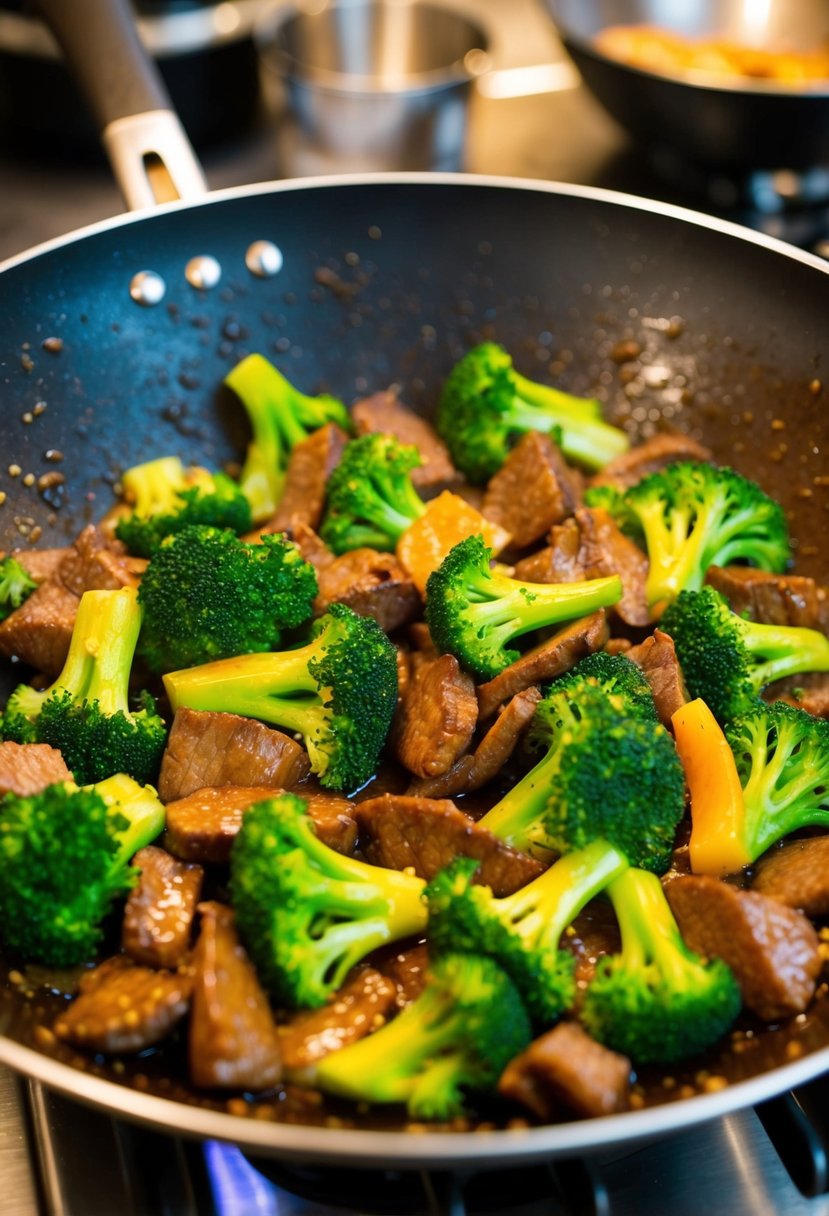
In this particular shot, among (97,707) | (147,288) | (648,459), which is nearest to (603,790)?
(97,707)

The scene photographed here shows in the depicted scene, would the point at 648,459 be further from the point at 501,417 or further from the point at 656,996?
the point at 656,996

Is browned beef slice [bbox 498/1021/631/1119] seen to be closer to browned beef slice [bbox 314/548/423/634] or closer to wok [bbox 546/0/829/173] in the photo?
browned beef slice [bbox 314/548/423/634]

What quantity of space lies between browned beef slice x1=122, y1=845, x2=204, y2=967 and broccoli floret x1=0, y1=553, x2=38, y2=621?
2.00ft

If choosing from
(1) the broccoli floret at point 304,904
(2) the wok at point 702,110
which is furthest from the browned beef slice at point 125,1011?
(2) the wok at point 702,110

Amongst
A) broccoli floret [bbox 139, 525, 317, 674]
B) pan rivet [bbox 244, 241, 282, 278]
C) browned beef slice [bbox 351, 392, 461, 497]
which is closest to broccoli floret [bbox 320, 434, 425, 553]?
browned beef slice [bbox 351, 392, 461, 497]

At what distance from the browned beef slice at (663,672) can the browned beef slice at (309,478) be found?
74cm

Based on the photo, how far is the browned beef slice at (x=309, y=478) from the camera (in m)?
2.28

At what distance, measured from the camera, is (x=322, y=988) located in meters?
1.48

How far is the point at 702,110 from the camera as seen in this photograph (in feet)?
9.15

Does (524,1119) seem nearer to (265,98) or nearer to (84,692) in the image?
(84,692)

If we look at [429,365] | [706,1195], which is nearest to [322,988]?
[706,1195]

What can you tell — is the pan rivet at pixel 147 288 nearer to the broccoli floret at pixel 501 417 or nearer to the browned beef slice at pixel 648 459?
the broccoli floret at pixel 501 417

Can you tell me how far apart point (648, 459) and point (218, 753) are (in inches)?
44.0

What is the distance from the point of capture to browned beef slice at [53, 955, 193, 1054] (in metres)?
1.38
